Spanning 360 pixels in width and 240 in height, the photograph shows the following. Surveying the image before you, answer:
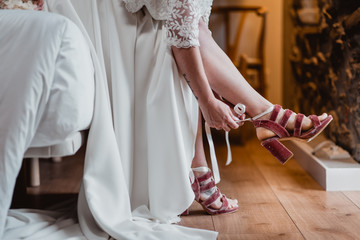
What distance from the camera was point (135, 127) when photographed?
1638mm

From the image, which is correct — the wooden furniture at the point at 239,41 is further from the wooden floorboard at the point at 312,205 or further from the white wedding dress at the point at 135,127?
the white wedding dress at the point at 135,127

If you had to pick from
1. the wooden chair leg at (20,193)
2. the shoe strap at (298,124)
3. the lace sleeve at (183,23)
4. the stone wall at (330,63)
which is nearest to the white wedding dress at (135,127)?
the lace sleeve at (183,23)

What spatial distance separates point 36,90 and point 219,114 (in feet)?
1.96

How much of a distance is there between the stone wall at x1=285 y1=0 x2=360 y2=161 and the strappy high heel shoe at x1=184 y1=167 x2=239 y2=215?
740mm

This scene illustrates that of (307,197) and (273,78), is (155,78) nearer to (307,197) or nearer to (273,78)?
(307,197)

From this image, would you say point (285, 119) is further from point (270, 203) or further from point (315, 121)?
point (270, 203)

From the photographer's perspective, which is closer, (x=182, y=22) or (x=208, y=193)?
(x=182, y=22)

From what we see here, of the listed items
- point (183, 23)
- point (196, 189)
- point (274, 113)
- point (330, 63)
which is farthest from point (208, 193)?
point (330, 63)

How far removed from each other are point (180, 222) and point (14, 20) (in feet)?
2.68

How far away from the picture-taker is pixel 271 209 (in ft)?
5.61

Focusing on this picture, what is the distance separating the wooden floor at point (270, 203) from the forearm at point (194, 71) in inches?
16.8

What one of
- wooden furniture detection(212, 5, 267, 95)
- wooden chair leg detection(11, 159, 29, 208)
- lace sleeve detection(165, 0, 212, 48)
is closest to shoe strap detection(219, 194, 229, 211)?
lace sleeve detection(165, 0, 212, 48)

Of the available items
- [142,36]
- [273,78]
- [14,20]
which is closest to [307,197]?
[142,36]

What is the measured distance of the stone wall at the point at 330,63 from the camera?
211 centimetres
